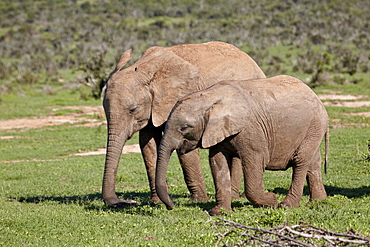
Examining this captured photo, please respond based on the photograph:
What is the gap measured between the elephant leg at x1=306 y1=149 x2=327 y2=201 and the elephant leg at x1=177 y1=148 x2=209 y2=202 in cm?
188

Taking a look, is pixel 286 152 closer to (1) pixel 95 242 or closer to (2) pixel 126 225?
(2) pixel 126 225

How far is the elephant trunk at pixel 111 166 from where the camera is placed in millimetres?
9016

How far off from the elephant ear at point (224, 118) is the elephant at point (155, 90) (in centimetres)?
145

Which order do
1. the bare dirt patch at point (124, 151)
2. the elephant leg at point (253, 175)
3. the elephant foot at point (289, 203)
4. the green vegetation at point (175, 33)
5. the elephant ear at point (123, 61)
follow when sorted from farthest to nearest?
the green vegetation at point (175, 33)
the bare dirt patch at point (124, 151)
the elephant ear at point (123, 61)
the elephant foot at point (289, 203)
the elephant leg at point (253, 175)

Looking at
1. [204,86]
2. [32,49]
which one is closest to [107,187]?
[204,86]

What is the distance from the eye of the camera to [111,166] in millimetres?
9047

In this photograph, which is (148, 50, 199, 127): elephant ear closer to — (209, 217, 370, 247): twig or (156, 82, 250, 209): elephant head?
(156, 82, 250, 209): elephant head

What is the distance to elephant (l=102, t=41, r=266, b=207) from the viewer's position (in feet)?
30.3

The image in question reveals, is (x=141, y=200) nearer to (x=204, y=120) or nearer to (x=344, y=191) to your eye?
(x=204, y=120)

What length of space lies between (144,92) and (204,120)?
1.59 m

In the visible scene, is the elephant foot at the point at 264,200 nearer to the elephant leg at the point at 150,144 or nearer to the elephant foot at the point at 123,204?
the elephant foot at the point at 123,204

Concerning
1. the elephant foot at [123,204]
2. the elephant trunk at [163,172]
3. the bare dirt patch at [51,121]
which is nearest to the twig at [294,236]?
the elephant trunk at [163,172]

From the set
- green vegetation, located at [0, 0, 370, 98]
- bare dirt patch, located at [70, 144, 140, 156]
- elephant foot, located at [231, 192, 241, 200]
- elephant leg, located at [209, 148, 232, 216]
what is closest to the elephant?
elephant foot, located at [231, 192, 241, 200]

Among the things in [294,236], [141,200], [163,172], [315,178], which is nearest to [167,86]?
[163,172]
